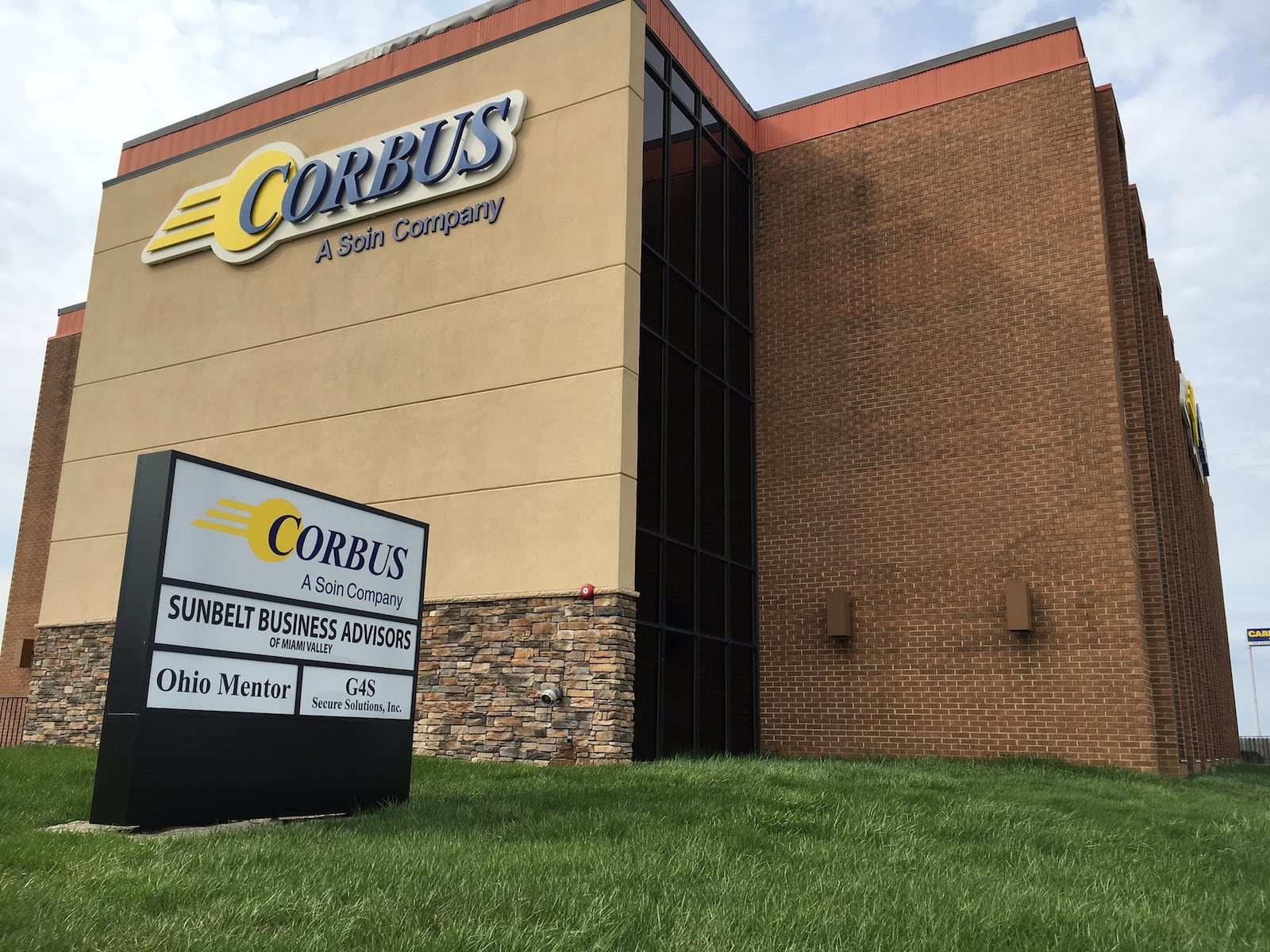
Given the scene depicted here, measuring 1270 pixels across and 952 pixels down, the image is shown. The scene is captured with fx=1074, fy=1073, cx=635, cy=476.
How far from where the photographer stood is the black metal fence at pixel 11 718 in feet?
77.8

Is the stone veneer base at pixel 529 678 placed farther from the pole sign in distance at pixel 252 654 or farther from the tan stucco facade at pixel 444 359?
the pole sign in distance at pixel 252 654

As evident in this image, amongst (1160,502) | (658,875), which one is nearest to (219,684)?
(658,875)

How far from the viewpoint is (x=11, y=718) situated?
79.0 feet

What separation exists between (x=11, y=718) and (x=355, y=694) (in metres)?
18.4

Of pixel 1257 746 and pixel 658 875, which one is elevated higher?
pixel 1257 746

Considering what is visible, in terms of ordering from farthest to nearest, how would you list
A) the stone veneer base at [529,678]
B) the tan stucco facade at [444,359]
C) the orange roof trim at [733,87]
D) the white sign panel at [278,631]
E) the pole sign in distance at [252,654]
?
the orange roof trim at [733,87]
the tan stucco facade at [444,359]
the stone veneer base at [529,678]
the white sign panel at [278,631]
the pole sign in distance at [252,654]

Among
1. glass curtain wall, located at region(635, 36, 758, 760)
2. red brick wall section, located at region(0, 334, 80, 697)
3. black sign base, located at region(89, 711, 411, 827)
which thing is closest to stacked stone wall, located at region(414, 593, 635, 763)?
glass curtain wall, located at region(635, 36, 758, 760)

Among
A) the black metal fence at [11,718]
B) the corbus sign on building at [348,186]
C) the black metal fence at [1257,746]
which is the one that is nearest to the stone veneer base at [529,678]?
the corbus sign on building at [348,186]

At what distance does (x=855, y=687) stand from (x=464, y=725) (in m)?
6.41

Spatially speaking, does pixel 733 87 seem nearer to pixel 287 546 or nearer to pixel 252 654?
pixel 287 546

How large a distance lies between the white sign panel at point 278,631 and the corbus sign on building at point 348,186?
9045 millimetres

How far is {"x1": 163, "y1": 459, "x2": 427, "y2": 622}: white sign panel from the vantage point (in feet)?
28.9

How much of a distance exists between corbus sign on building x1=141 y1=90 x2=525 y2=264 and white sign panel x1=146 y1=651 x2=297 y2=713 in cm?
1012

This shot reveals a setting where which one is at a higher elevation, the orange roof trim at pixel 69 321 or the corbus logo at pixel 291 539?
the orange roof trim at pixel 69 321
